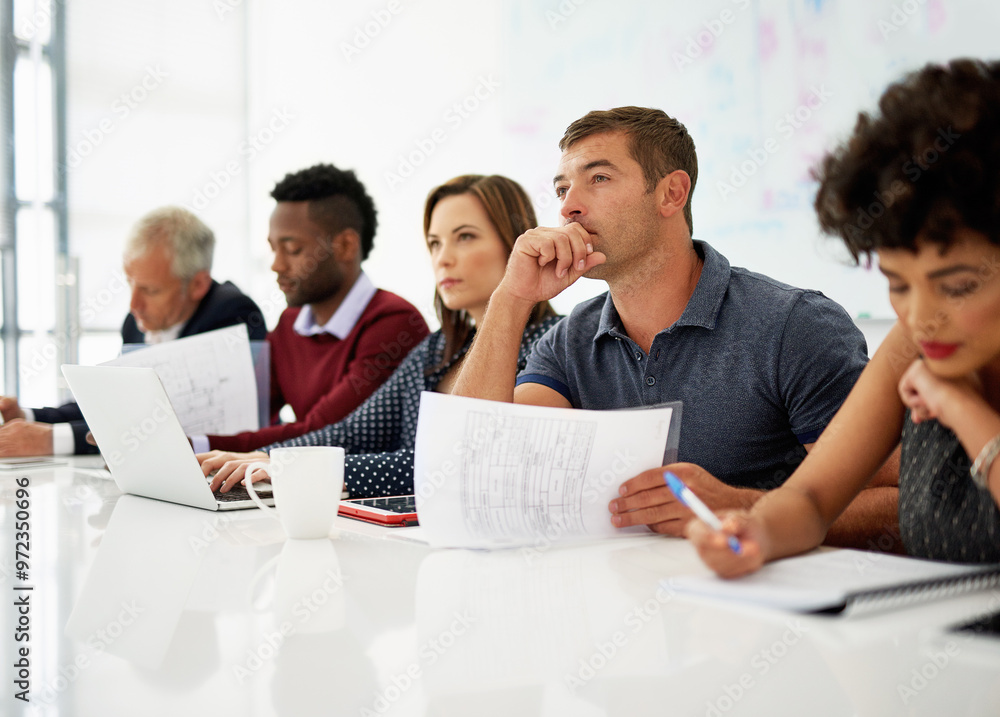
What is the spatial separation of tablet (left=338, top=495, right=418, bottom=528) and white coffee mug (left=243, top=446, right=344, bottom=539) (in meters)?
0.09

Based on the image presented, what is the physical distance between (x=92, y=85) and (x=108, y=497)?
3482 millimetres

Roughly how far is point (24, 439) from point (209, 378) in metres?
0.49

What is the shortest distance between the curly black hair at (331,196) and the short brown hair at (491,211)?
59 centimetres

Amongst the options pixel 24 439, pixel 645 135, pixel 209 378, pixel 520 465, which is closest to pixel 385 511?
pixel 520 465

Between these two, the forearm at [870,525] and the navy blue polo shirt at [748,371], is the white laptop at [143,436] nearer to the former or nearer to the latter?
the navy blue polo shirt at [748,371]

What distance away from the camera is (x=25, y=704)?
0.54 meters

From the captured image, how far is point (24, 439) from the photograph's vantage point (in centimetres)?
196

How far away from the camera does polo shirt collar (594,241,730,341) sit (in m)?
1.34

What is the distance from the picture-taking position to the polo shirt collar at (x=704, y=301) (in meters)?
1.34

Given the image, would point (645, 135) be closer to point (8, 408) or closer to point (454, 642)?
point (454, 642)

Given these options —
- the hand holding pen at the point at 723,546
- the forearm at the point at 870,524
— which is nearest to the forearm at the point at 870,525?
the forearm at the point at 870,524

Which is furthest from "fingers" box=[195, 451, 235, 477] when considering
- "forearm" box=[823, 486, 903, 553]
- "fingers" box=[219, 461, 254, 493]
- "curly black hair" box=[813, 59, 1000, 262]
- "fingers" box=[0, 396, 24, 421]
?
"curly black hair" box=[813, 59, 1000, 262]

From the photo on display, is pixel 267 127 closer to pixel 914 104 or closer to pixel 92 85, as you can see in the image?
pixel 92 85

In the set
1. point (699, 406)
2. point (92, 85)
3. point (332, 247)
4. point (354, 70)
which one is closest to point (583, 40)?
point (332, 247)
